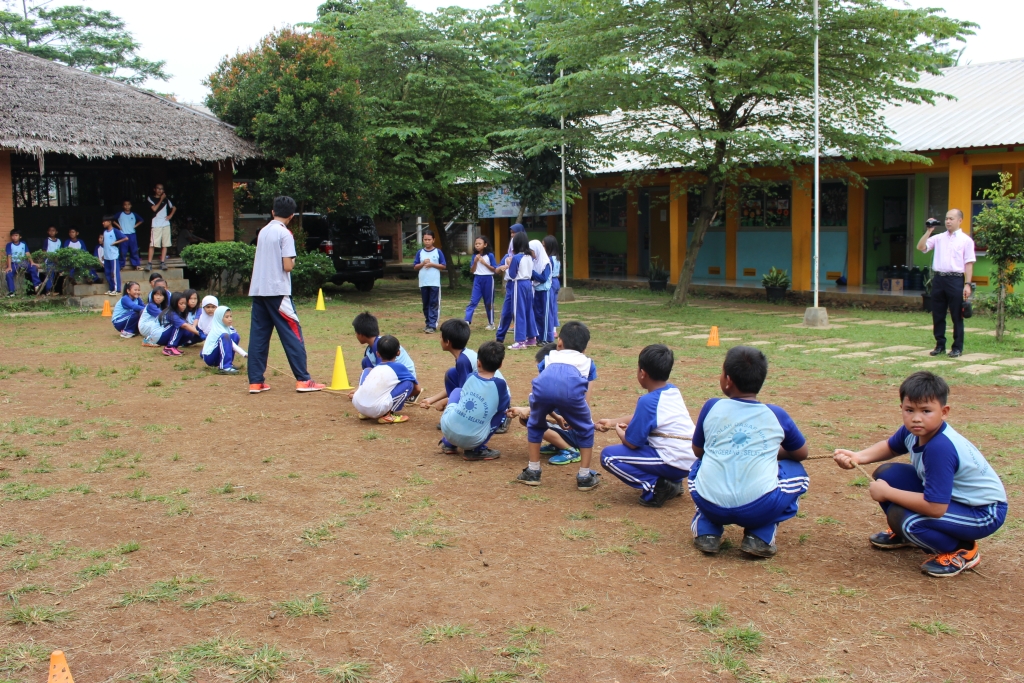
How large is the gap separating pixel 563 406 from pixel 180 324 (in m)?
7.24

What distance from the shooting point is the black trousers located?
1048 cm

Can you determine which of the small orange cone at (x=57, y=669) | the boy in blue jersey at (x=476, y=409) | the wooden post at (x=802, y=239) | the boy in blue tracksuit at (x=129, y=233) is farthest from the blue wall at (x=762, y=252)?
the small orange cone at (x=57, y=669)

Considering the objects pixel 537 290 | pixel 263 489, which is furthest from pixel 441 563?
pixel 537 290

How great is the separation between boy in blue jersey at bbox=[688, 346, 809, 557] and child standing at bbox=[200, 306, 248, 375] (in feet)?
21.9

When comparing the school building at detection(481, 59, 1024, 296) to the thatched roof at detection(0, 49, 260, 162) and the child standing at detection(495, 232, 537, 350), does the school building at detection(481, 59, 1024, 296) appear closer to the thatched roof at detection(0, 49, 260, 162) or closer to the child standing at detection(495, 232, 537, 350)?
the child standing at detection(495, 232, 537, 350)

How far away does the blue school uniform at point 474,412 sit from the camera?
610cm

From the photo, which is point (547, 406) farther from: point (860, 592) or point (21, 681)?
point (21, 681)

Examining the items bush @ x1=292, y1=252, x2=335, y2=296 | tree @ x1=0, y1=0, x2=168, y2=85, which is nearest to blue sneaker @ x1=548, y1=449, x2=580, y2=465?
bush @ x1=292, y1=252, x2=335, y2=296

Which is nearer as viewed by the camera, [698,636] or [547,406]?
[698,636]

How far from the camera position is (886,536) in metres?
4.46

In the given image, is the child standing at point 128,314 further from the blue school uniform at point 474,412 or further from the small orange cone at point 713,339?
the blue school uniform at point 474,412

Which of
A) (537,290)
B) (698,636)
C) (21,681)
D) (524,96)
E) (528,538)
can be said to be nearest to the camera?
(21,681)

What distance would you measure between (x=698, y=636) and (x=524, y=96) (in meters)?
18.0

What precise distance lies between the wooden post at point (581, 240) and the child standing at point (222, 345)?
580 inches
